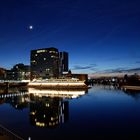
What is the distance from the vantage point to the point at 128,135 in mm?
22359

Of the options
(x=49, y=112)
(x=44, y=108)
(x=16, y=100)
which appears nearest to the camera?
(x=49, y=112)

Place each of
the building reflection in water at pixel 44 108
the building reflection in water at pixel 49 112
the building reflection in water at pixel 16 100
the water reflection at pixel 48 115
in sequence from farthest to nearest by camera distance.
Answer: the building reflection in water at pixel 16 100, the building reflection in water at pixel 44 108, the building reflection in water at pixel 49 112, the water reflection at pixel 48 115

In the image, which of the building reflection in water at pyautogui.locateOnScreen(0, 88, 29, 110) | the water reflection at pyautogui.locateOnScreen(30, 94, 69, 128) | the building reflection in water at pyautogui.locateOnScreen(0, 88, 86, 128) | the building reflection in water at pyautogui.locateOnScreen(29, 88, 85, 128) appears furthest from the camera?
the building reflection in water at pyautogui.locateOnScreen(0, 88, 29, 110)

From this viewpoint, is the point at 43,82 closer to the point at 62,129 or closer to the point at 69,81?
the point at 69,81

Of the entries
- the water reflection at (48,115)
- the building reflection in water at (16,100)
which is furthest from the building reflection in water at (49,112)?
the building reflection in water at (16,100)

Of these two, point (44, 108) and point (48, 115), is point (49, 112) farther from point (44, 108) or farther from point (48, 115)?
point (44, 108)

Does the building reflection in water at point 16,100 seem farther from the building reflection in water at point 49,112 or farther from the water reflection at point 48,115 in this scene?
the water reflection at point 48,115

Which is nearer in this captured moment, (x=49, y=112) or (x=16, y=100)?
(x=49, y=112)

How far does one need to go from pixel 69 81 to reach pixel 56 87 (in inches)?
327

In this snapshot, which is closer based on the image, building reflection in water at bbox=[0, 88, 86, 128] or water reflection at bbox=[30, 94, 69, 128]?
water reflection at bbox=[30, 94, 69, 128]

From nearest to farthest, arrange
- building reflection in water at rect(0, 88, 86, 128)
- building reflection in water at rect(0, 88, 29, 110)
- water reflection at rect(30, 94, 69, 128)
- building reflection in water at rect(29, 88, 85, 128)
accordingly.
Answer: water reflection at rect(30, 94, 69, 128) → building reflection in water at rect(29, 88, 85, 128) → building reflection in water at rect(0, 88, 86, 128) → building reflection in water at rect(0, 88, 29, 110)

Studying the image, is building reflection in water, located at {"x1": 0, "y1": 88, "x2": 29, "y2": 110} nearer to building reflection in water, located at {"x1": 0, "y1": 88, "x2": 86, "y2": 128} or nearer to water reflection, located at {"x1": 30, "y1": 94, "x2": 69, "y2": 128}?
building reflection in water, located at {"x1": 0, "y1": 88, "x2": 86, "y2": 128}

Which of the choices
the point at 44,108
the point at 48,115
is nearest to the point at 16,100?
the point at 44,108

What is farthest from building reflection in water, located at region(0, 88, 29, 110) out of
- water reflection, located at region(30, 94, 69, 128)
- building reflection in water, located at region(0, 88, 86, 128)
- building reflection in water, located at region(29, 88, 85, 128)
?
water reflection, located at region(30, 94, 69, 128)
